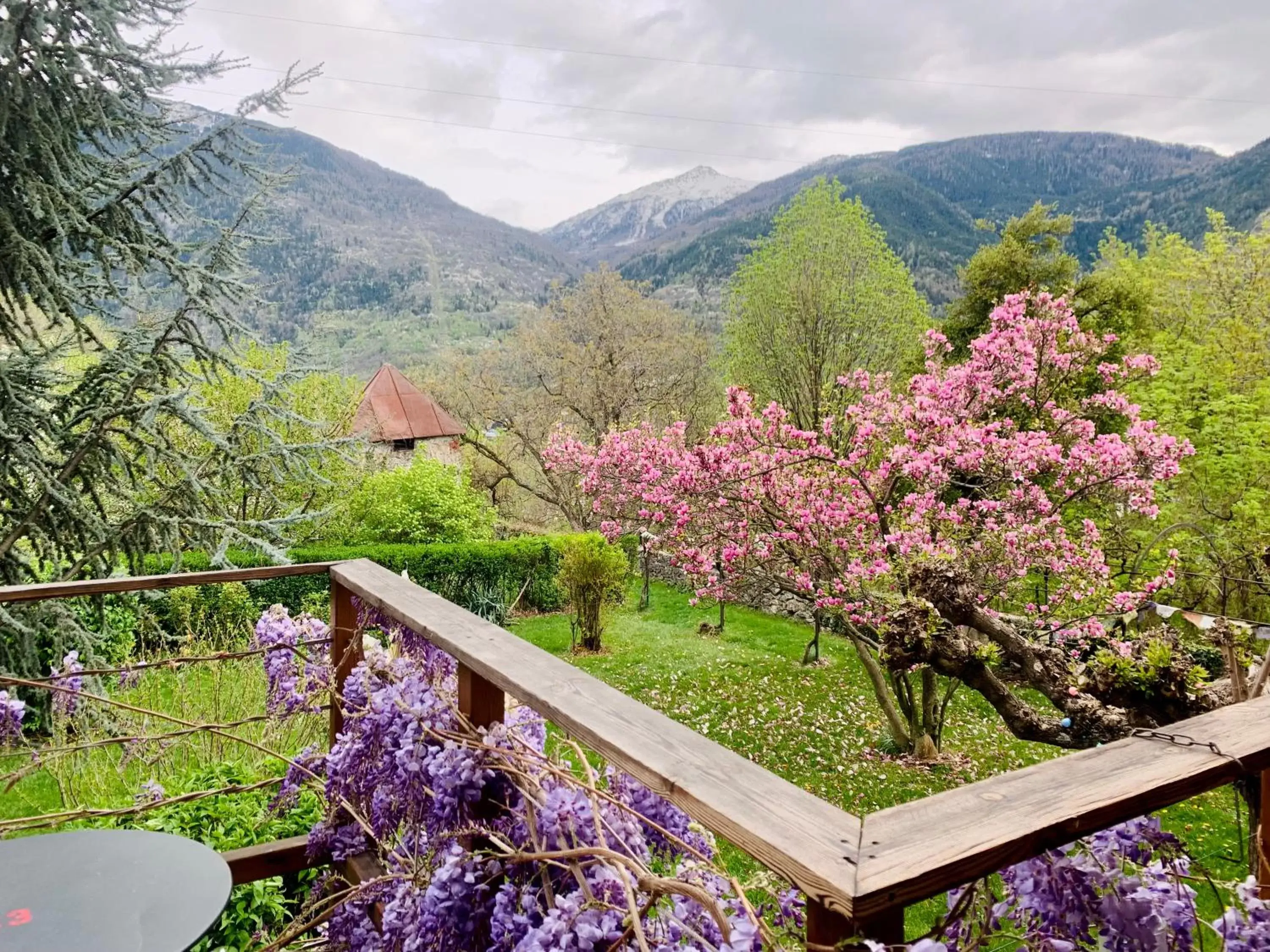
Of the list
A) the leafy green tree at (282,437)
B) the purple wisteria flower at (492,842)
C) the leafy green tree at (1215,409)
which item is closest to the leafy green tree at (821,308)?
the leafy green tree at (1215,409)

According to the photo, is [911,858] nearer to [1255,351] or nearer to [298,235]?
[1255,351]

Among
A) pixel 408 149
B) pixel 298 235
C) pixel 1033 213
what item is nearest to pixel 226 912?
pixel 1033 213

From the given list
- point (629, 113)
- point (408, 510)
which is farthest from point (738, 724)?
point (629, 113)

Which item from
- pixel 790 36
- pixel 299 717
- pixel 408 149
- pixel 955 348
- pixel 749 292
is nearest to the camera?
pixel 299 717

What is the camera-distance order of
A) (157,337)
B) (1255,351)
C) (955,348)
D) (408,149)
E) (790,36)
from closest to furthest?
(157,337), (955,348), (1255,351), (790,36), (408,149)

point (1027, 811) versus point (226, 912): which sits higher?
point (1027, 811)

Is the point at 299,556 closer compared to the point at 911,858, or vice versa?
the point at 911,858

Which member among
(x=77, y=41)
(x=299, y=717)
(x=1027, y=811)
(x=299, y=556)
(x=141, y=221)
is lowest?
(x=299, y=556)

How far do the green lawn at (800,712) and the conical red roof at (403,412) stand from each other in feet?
23.3

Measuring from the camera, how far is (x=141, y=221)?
427 cm

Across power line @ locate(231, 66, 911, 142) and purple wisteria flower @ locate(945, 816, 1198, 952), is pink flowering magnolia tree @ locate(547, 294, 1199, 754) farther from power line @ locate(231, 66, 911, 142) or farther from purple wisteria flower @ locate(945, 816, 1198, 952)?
power line @ locate(231, 66, 911, 142)

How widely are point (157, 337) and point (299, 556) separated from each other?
472 cm

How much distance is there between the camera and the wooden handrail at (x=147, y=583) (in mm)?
1689

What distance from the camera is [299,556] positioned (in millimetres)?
8453
